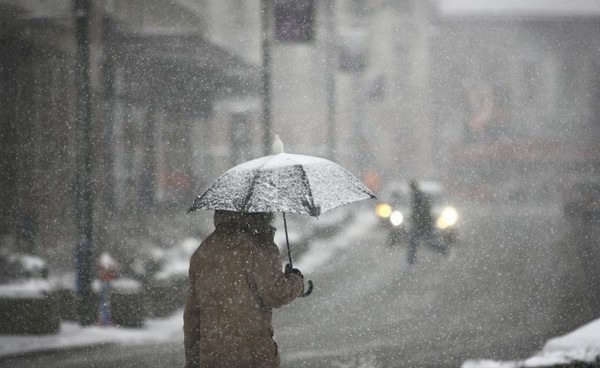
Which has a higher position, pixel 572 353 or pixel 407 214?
pixel 572 353

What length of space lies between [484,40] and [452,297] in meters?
32.8

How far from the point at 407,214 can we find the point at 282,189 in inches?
664

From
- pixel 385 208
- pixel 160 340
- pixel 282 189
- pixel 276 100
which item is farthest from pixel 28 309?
pixel 276 100

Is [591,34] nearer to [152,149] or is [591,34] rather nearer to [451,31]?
[451,31]

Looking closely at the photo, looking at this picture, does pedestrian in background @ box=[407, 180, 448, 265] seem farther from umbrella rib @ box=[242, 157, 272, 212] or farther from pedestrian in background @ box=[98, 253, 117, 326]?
umbrella rib @ box=[242, 157, 272, 212]

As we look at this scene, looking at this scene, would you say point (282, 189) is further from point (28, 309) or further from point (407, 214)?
point (407, 214)

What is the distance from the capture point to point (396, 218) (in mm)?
22250

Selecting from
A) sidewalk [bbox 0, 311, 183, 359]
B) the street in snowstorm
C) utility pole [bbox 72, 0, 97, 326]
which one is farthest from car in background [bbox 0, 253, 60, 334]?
the street in snowstorm

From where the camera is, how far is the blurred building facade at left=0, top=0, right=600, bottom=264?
13.6m

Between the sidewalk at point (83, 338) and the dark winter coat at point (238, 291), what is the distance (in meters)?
4.78

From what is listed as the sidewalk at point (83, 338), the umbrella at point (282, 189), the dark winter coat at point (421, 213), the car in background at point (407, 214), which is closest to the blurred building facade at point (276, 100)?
the car in background at point (407, 214)

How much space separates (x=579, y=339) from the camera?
213 inches

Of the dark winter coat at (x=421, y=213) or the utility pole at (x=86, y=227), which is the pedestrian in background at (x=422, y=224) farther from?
the utility pole at (x=86, y=227)

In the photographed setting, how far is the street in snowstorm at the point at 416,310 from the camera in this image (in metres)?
6.91
